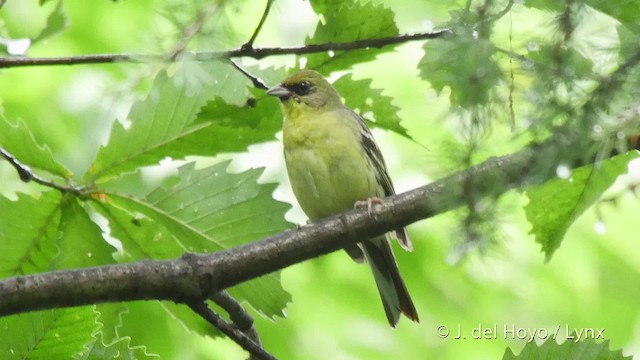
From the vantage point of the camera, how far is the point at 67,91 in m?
7.91

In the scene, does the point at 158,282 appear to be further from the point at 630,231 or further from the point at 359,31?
the point at 630,231

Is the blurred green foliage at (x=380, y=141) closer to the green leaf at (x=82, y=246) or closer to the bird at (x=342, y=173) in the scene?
the green leaf at (x=82, y=246)

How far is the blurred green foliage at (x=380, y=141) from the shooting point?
231 centimetres

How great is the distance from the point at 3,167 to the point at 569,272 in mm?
4282

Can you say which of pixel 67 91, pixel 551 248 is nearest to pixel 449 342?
pixel 67 91

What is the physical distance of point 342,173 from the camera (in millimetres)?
5926

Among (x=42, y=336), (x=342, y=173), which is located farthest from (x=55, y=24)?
(x=342, y=173)

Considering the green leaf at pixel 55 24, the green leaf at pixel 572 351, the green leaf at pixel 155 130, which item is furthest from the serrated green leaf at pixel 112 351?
the green leaf at pixel 55 24

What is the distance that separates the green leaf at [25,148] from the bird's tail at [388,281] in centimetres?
242

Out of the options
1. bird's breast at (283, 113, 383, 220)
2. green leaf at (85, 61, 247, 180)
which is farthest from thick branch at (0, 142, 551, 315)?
bird's breast at (283, 113, 383, 220)

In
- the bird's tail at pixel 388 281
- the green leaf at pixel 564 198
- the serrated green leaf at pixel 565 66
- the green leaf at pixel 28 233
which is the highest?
the bird's tail at pixel 388 281

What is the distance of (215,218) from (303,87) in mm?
2375

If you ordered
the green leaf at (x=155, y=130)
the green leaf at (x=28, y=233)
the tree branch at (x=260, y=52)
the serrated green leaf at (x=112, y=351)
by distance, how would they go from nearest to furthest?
the serrated green leaf at (x=112, y=351) < the tree branch at (x=260, y=52) < the green leaf at (x=28, y=233) < the green leaf at (x=155, y=130)

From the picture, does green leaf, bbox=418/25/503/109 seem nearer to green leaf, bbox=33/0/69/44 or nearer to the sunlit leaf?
the sunlit leaf
